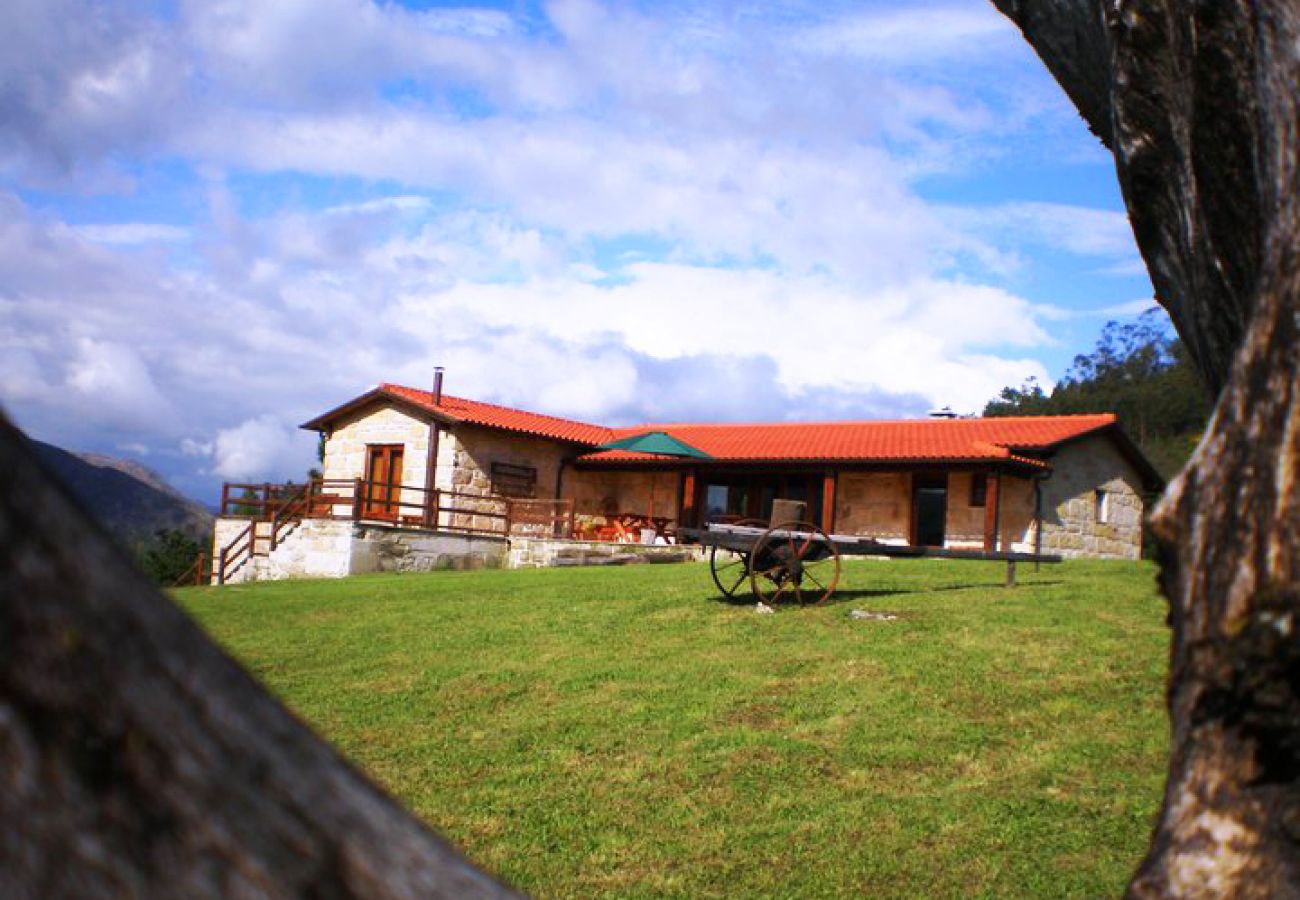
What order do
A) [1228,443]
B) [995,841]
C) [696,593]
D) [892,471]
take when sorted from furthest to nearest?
[892,471], [696,593], [995,841], [1228,443]

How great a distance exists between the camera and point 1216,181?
104 inches

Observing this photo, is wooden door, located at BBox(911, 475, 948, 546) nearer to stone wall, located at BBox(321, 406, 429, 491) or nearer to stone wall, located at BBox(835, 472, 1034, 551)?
stone wall, located at BBox(835, 472, 1034, 551)

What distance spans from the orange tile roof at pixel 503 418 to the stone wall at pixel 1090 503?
1234 centimetres

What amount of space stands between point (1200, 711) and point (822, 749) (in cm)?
543

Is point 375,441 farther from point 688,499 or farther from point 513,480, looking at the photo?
point 688,499

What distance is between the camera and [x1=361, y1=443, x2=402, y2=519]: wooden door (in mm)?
28750

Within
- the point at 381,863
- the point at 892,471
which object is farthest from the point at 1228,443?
the point at 892,471

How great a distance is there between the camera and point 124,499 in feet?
282

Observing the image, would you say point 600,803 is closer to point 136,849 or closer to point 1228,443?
point 1228,443

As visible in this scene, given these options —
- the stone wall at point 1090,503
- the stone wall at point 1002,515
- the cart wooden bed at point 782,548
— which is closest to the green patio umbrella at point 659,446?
the stone wall at point 1002,515

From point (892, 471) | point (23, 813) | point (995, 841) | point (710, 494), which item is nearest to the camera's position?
point (23, 813)

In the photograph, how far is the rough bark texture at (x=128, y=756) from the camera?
43.8 inches

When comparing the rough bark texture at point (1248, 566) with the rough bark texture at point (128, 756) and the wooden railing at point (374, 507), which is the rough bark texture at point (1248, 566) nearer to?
the rough bark texture at point (128, 756)

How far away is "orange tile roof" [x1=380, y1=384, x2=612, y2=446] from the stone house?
9 centimetres
